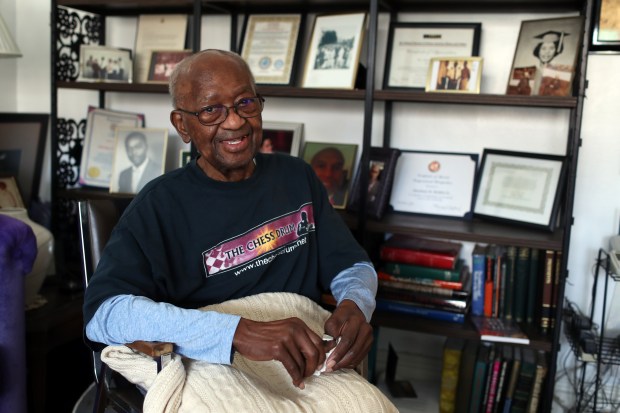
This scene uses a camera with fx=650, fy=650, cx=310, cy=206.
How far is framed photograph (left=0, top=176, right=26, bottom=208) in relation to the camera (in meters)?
2.58

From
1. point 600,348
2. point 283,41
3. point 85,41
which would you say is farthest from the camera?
point 85,41

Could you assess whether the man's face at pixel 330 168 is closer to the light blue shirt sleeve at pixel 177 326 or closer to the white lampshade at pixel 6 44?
the white lampshade at pixel 6 44

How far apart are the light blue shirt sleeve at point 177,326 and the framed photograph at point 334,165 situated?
1.25 m

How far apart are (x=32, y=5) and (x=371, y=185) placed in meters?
1.77

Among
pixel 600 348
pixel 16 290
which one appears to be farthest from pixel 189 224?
pixel 600 348

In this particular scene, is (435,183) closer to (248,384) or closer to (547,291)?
(547,291)

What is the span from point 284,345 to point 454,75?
132 cm

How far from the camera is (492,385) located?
2.28 m

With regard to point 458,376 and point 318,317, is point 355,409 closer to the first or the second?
point 318,317

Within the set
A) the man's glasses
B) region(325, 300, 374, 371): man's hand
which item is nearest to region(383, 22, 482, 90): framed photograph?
the man's glasses

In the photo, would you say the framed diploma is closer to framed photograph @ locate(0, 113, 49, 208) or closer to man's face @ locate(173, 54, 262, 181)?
man's face @ locate(173, 54, 262, 181)

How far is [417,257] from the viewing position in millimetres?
2340

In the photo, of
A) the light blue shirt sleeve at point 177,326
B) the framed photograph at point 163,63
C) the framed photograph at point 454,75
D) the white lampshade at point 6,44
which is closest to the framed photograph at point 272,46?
the framed photograph at point 163,63

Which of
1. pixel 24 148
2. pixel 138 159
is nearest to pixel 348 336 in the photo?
pixel 138 159
